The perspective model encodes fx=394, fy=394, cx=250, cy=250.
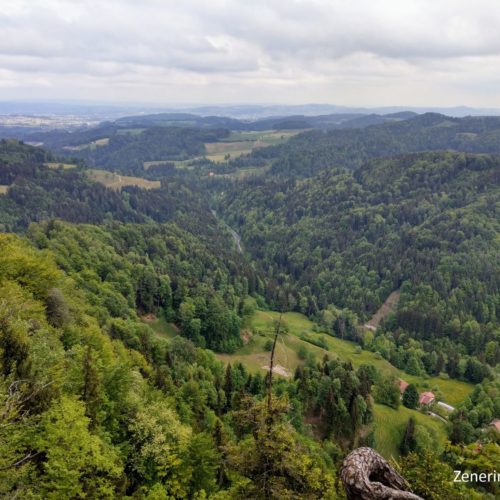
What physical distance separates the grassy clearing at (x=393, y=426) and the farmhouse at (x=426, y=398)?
8210mm

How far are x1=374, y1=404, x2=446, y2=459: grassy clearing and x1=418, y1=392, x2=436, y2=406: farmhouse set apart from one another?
8210mm

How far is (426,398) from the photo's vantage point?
372 ft

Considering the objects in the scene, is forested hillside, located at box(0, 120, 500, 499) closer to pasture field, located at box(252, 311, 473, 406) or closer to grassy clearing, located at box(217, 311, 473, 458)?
grassy clearing, located at box(217, 311, 473, 458)

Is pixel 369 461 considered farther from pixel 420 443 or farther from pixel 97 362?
pixel 420 443

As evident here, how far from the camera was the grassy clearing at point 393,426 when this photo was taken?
82.6 metres

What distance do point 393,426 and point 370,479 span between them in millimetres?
91581

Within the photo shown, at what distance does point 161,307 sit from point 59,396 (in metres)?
91.6

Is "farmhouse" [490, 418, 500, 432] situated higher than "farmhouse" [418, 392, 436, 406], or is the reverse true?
"farmhouse" [490, 418, 500, 432]

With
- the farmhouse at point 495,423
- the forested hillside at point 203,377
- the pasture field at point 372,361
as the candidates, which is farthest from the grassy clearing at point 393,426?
the pasture field at point 372,361

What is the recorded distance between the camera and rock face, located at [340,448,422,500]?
9.34 metres

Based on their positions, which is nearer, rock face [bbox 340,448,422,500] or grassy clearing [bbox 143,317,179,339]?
rock face [bbox 340,448,422,500]

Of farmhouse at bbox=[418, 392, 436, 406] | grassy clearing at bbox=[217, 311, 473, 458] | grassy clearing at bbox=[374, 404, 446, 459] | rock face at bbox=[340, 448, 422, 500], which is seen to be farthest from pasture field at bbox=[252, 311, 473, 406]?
rock face at bbox=[340, 448, 422, 500]

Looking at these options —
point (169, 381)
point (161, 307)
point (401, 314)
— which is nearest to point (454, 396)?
point (401, 314)

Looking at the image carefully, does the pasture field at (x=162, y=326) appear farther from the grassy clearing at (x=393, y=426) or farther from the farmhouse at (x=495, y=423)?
the farmhouse at (x=495, y=423)
